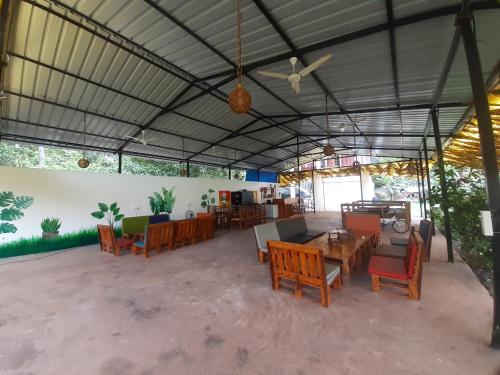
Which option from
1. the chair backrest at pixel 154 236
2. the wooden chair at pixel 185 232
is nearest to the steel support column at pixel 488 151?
the chair backrest at pixel 154 236

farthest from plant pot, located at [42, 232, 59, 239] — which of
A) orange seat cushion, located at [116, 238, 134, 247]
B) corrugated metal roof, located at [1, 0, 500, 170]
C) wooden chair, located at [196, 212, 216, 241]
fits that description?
wooden chair, located at [196, 212, 216, 241]

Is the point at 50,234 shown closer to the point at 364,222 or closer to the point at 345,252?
the point at 345,252

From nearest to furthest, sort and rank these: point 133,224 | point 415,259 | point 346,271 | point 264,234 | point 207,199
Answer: point 415,259 < point 346,271 < point 264,234 < point 133,224 < point 207,199

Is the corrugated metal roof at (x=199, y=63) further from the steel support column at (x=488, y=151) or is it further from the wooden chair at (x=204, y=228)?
the wooden chair at (x=204, y=228)

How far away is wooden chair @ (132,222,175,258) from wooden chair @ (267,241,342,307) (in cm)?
345

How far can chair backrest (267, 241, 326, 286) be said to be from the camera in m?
2.65

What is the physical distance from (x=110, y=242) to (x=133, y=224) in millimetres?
931

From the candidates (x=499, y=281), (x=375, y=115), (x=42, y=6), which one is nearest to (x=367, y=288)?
(x=499, y=281)

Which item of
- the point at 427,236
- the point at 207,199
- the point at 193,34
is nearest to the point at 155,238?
the point at 193,34

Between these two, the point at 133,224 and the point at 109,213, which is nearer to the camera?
the point at 133,224

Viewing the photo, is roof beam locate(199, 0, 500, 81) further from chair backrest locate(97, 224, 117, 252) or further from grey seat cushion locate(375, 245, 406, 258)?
chair backrest locate(97, 224, 117, 252)

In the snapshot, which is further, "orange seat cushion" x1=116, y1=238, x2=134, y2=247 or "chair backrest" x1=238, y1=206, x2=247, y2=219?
"chair backrest" x1=238, y1=206, x2=247, y2=219

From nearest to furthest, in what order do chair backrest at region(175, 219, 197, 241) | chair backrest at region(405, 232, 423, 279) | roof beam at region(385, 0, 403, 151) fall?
chair backrest at region(405, 232, 423, 279) < roof beam at region(385, 0, 403, 151) < chair backrest at region(175, 219, 197, 241)

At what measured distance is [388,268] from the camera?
2990 mm
